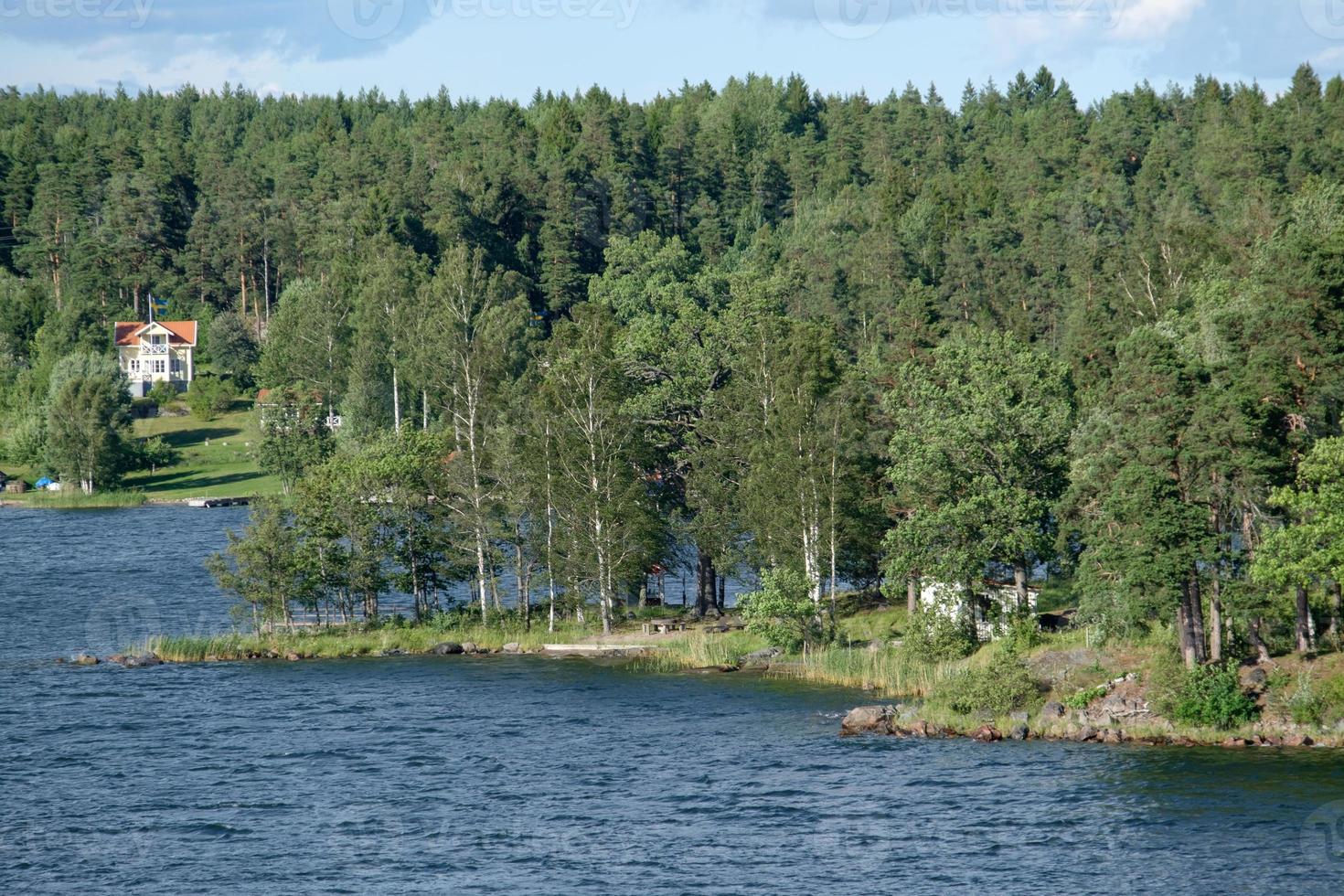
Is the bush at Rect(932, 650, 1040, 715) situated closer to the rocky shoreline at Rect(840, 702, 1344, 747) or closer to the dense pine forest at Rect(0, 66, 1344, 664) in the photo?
the rocky shoreline at Rect(840, 702, 1344, 747)

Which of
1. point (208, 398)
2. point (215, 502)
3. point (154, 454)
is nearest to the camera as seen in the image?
point (215, 502)

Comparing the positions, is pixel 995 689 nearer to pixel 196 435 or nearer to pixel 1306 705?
pixel 1306 705

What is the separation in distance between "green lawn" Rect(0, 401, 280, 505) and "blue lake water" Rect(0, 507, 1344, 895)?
84047mm

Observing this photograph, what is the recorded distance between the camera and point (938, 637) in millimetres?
71312

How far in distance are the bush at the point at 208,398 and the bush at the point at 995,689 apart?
14087 centimetres

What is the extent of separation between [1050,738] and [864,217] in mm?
138788

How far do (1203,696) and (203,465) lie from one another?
439 feet

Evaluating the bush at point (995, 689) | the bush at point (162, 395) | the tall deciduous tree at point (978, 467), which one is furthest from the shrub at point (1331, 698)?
the bush at point (162, 395)

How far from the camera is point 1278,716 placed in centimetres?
5803

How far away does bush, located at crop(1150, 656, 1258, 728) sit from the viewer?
191 feet

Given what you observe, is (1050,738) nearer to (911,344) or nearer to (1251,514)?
(1251,514)

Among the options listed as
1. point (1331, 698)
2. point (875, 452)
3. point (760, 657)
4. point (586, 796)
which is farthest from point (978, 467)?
point (586, 796)

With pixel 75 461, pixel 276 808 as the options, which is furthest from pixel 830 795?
pixel 75 461

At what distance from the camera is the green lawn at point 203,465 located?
6383 inches
